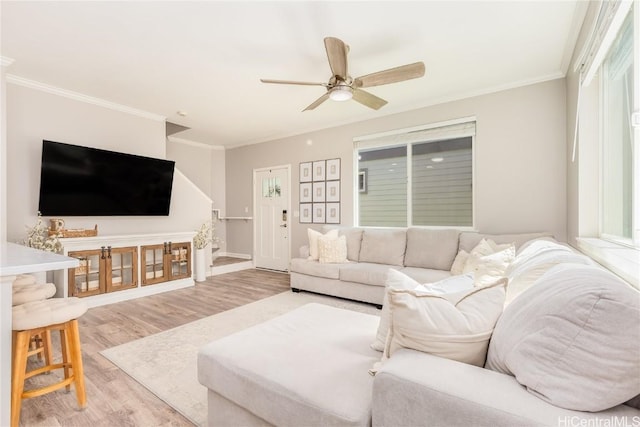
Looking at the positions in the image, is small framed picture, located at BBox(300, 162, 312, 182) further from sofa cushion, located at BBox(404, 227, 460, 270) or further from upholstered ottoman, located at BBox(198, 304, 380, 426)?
upholstered ottoman, located at BBox(198, 304, 380, 426)

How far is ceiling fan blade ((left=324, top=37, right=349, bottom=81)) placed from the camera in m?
2.12

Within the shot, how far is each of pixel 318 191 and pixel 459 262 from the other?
272 cm

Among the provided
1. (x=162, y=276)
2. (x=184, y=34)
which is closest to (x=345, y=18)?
(x=184, y=34)

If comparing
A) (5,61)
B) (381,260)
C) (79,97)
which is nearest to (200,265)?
(79,97)

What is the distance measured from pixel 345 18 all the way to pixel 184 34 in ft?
4.49

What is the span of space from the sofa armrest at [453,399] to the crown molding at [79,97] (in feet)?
15.8

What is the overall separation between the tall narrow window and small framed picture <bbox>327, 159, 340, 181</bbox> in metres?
3.33

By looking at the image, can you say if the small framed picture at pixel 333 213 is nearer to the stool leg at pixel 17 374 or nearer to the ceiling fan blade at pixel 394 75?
the ceiling fan blade at pixel 394 75

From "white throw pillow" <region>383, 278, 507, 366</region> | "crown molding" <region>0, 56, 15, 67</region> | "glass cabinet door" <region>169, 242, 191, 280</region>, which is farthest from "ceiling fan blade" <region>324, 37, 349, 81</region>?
"glass cabinet door" <region>169, 242, 191, 280</region>

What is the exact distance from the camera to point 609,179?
2400 millimetres

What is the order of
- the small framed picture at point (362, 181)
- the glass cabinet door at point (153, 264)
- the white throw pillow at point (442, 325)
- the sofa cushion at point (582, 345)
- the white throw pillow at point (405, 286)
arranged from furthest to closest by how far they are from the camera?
1. the small framed picture at point (362, 181)
2. the glass cabinet door at point (153, 264)
3. the white throw pillow at point (405, 286)
4. the white throw pillow at point (442, 325)
5. the sofa cushion at point (582, 345)

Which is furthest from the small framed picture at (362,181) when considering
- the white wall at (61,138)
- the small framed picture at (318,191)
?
the white wall at (61,138)

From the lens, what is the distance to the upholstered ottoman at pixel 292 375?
1.08m

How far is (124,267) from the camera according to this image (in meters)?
4.12
